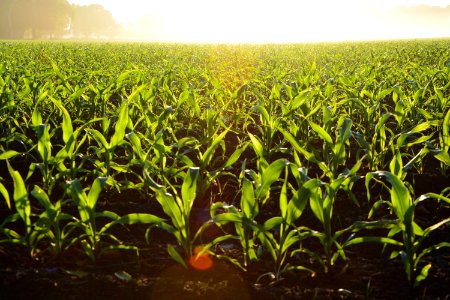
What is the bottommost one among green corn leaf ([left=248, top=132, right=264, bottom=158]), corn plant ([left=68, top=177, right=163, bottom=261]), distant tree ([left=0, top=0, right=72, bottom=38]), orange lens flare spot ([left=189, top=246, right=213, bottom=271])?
orange lens flare spot ([left=189, top=246, right=213, bottom=271])

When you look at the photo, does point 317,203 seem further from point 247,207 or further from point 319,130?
point 319,130

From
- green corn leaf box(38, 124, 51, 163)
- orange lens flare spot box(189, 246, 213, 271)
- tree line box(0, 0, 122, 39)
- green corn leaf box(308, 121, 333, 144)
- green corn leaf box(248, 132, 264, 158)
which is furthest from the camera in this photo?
tree line box(0, 0, 122, 39)

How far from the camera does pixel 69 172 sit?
256 cm

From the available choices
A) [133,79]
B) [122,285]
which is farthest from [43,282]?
[133,79]

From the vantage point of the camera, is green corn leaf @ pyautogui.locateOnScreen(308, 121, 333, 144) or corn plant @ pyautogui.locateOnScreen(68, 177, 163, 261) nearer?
corn plant @ pyautogui.locateOnScreen(68, 177, 163, 261)

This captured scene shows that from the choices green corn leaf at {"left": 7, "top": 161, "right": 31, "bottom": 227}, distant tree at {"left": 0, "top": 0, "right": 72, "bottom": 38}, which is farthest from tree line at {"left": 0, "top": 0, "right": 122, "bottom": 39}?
green corn leaf at {"left": 7, "top": 161, "right": 31, "bottom": 227}

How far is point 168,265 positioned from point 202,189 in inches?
26.8

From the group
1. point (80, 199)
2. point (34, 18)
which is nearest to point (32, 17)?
point (34, 18)

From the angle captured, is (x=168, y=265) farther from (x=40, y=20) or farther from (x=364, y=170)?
(x=40, y=20)

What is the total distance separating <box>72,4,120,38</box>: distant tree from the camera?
373 feet

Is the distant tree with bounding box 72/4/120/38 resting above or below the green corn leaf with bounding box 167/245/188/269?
above

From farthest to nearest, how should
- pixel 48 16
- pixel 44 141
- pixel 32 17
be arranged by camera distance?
pixel 48 16
pixel 32 17
pixel 44 141

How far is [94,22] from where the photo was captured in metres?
119

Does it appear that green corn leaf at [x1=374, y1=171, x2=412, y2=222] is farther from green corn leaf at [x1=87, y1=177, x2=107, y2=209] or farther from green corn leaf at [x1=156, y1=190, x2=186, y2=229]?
green corn leaf at [x1=87, y1=177, x2=107, y2=209]
